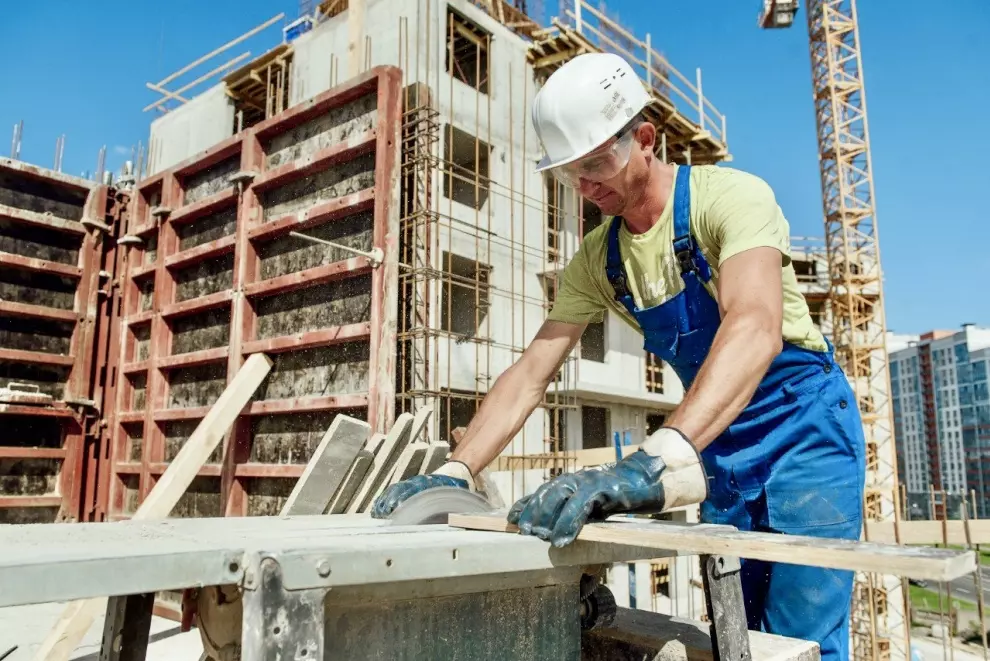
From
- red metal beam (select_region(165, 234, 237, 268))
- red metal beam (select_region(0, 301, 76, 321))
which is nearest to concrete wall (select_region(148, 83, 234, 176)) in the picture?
red metal beam (select_region(0, 301, 76, 321))

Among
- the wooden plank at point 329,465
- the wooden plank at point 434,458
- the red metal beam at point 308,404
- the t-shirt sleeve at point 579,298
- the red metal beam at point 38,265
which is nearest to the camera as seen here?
the t-shirt sleeve at point 579,298

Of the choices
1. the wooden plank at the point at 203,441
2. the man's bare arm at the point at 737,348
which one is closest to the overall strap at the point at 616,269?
the man's bare arm at the point at 737,348

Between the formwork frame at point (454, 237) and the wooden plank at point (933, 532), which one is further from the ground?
the formwork frame at point (454, 237)

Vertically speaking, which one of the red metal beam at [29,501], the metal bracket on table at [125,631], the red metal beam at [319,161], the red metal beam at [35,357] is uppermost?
the red metal beam at [319,161]

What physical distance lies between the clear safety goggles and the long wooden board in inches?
46.1

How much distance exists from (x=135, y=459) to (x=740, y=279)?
315 inches

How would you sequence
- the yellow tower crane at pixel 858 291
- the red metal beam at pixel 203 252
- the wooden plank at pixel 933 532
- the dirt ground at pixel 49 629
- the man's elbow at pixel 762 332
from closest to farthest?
the man's elbow at pixel 762 332
the dirt ground at pixel 49 629
the red metal beam at pixel 203 252
the wooden plank at pixel 933 532
the yellow tower crane at pixel 858 291

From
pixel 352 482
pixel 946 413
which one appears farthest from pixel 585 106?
pixel 946 413

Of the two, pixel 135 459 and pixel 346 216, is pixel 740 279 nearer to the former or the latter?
pixel 346 216

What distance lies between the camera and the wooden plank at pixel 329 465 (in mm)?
5043

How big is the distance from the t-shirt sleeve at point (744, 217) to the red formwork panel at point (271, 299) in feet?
13.4

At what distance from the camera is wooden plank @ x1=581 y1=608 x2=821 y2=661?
5.84 feet

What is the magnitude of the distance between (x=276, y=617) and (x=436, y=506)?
2.76ft

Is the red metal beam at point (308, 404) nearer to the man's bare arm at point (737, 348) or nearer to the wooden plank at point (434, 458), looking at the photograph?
the wooden plank at point (434, 458)
